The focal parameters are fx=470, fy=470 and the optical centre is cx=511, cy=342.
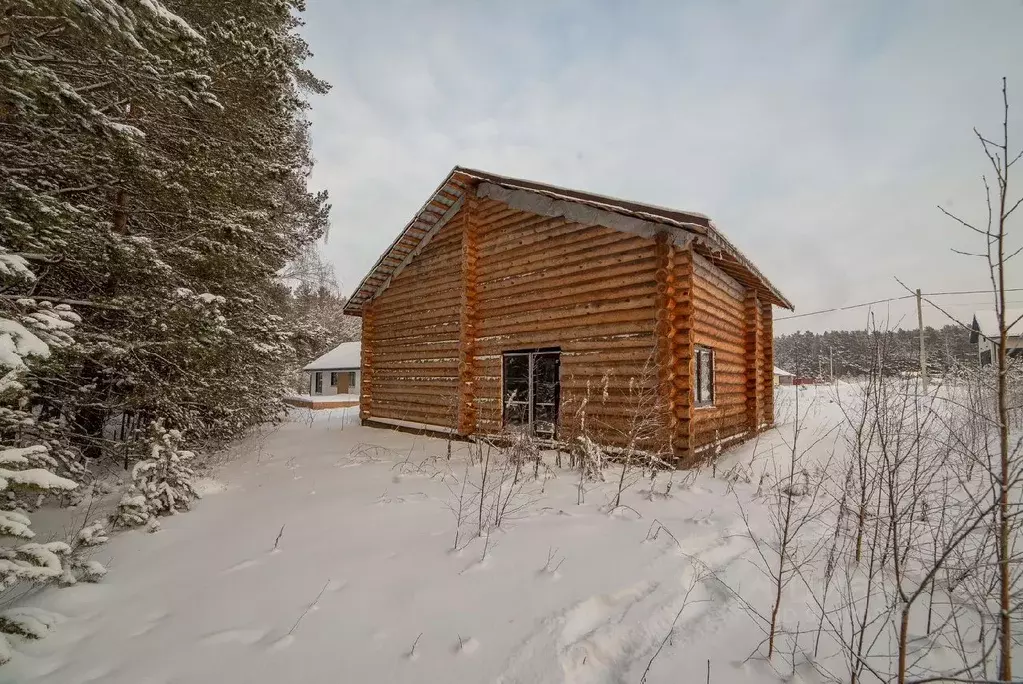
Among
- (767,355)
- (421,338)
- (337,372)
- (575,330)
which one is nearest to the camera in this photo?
(575,330)

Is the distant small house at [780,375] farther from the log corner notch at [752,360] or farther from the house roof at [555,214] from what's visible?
the house roof at [555,214]

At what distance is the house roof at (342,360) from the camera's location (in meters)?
33.9

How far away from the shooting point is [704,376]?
32.8ft

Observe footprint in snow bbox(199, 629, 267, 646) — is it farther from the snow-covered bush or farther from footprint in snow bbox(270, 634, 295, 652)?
the snow-covered bush

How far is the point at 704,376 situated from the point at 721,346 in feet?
4.01

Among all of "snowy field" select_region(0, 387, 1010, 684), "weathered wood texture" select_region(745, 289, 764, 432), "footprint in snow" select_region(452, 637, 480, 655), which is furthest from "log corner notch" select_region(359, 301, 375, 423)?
"footprint in snow" select_region(452, 637, 480, 655)

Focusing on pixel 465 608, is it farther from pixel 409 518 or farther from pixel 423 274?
pixel 423 274

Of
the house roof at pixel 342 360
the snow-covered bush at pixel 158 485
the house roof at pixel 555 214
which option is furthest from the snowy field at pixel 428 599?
the house roof at pixel 342 360

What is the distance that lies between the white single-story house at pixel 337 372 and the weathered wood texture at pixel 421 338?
1975 cm

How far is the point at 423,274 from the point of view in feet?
42.7

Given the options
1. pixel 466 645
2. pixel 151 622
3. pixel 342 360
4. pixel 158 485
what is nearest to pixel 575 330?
pixel 466 645

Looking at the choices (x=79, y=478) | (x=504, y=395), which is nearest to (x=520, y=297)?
(x=504, y=395)

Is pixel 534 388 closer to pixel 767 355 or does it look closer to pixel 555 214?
pixel 555 214

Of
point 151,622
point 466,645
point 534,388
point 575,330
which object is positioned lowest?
point 151,622
